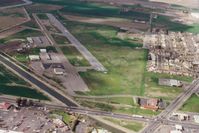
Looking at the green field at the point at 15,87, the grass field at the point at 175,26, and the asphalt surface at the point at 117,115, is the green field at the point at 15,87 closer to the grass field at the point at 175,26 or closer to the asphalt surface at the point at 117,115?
the asphalt surface at the point at 117,115

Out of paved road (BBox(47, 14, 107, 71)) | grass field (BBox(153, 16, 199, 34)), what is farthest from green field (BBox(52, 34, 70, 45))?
grass field (BBox(153, 16, 199, 34))

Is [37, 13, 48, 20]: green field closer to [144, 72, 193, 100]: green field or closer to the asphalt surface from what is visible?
[144, 72, 193, 100]: green field

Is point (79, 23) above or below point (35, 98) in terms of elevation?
above

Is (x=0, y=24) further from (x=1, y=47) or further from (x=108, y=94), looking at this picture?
(x=108, y=94)

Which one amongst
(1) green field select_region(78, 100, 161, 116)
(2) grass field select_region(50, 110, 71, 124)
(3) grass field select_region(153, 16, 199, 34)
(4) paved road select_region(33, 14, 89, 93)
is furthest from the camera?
(3) grass field select_region(153, 16, 199, 34)

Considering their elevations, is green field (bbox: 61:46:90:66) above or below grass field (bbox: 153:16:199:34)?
below

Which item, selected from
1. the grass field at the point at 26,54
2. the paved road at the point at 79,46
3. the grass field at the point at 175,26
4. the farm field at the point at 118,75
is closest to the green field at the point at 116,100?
the farm field at the point at 118,75

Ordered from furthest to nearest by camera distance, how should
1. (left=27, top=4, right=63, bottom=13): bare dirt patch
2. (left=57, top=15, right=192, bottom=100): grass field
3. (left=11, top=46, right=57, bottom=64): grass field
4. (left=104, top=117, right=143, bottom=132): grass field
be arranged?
(left=27, top=4, right=63, bottom=13): bare dirt patch < (left=11, top=46, right=57, bottom=64): grass field < (left=57, top=15, right=192, bottom=100): grass field < (left=104, top=117, right=143, bottom=132): grass field

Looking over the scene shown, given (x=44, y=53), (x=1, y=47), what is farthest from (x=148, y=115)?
(x=1, y=47)
